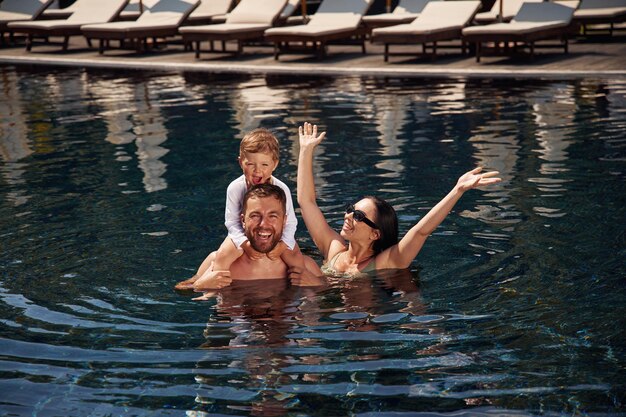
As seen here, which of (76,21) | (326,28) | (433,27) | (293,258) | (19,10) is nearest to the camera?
(293,258)

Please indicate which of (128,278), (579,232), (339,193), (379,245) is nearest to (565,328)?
(379,245)

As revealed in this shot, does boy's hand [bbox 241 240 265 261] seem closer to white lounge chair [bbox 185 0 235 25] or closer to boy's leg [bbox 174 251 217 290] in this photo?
boy's leg [bbox 174 251 217 290]

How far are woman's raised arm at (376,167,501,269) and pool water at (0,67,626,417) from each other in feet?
0.37

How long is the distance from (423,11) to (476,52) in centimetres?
171

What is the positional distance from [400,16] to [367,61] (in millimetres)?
2286

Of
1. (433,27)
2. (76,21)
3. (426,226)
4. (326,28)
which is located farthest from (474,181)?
(76,21)

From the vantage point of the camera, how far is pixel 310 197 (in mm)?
6684

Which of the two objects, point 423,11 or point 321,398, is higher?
point 423,11

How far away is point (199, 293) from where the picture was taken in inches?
242

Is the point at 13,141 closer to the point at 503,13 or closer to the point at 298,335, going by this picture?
the point at 298,335

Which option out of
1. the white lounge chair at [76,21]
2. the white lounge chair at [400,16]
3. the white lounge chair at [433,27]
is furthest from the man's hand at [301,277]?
the white lounge chair at [76,21]

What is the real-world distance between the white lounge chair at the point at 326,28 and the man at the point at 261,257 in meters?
11.7

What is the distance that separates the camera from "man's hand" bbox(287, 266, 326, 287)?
616 centimetres

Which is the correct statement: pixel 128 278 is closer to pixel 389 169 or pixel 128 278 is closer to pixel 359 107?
pixel 389 169
